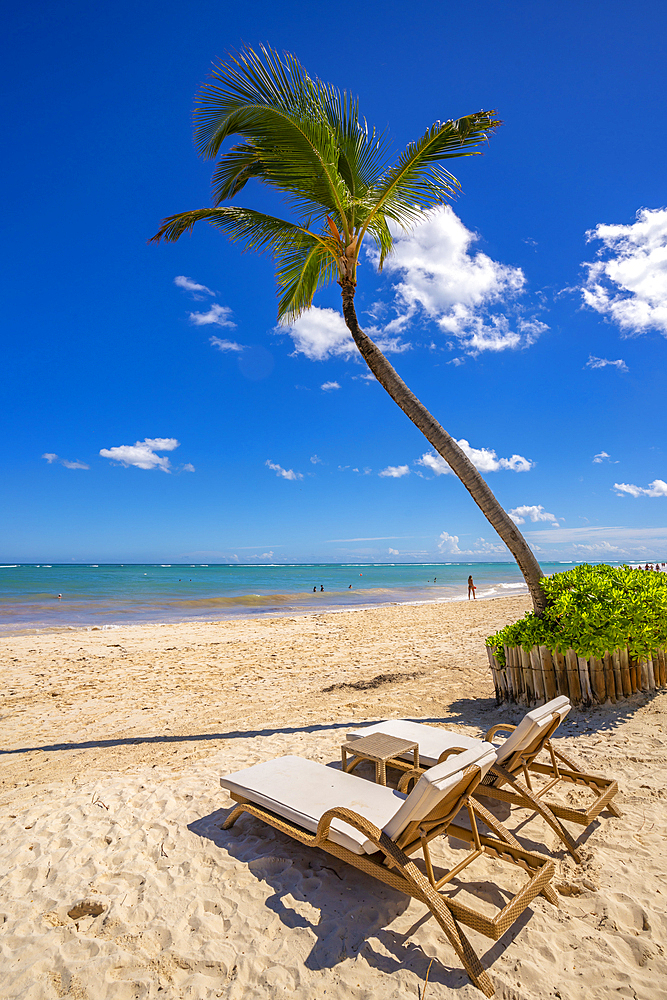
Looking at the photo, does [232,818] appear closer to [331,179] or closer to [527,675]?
[527,675]

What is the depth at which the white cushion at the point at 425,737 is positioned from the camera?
Result: 420 centimetres

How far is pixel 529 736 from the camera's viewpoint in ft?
11.4

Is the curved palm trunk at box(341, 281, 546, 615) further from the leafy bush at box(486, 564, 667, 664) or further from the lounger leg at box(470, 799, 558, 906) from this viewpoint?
the lounger leg at box(470, 799, 558, 906)

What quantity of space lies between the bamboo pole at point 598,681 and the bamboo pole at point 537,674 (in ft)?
1.80

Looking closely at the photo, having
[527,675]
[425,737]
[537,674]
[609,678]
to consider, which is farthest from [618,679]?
[425,737]

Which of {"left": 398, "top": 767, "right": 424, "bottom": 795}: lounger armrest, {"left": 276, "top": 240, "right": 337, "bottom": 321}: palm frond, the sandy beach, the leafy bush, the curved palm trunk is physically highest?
{"left": 276, "top": 240, "right": 337, "bottom": 321}: palm frond

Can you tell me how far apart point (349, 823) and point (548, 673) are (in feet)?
12.9

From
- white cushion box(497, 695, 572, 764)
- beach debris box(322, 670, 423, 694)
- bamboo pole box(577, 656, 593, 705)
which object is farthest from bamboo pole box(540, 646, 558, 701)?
beach debris box(322, 670, 423, 694)

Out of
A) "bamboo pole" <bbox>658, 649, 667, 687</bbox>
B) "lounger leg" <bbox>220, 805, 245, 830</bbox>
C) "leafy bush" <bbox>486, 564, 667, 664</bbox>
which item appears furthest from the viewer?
"bamboo pole" <bbox>658, 649, 667, 687</bbox>

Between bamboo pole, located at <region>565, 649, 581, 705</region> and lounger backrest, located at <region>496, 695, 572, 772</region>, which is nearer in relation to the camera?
lounger backrest, located at <region>496, 695, 572, 772</region>

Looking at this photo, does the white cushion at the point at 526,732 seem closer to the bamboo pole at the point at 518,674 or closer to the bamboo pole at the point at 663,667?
the bamboo pole at the point at 518,674

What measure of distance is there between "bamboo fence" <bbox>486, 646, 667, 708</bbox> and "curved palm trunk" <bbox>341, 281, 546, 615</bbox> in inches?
22.9

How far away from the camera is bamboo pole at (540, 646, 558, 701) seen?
582 centimetres

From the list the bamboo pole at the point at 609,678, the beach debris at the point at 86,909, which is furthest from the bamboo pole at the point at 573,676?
the beach debris at the point at 86,909
